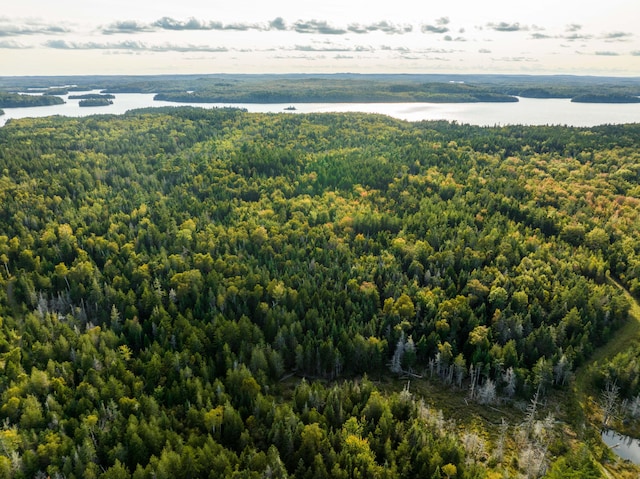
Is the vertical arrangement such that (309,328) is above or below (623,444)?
above

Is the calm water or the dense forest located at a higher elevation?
the dense forest

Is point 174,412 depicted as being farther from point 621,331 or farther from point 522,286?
point 621,331

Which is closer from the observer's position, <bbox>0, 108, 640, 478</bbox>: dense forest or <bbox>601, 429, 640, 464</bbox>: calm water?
<bbox>0, 108, 640, 478</bbox>: dense forest

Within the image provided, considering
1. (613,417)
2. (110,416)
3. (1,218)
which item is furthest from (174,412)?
(1,218)

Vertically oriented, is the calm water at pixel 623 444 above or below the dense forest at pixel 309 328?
below
